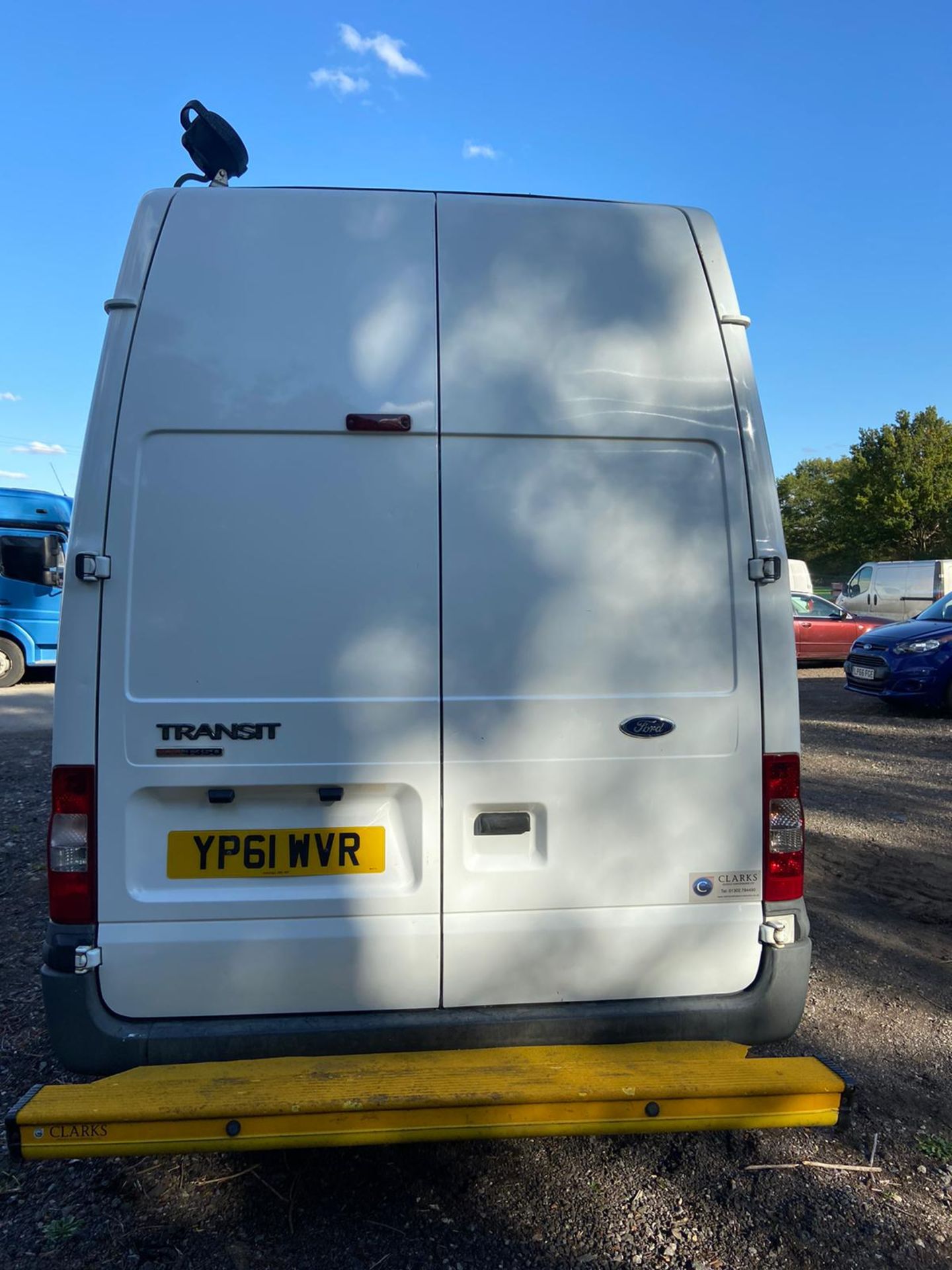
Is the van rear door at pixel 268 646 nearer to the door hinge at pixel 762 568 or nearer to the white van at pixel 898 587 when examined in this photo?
the door hinge at pixel 762 568

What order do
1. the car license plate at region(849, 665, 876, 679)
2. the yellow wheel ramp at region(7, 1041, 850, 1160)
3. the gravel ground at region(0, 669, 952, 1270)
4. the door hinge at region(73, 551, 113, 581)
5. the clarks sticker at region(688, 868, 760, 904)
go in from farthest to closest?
the car license plate at region(849, 665, 876, 679) < the clarks sticker at region(688, 868, 760, 904) < the gravel ground at region(0, 669, 952, 1270) < the door hinge at region(73, 551, 113, 581) < the yellow wheel ramp at region(7, 1041, 850, 1160)

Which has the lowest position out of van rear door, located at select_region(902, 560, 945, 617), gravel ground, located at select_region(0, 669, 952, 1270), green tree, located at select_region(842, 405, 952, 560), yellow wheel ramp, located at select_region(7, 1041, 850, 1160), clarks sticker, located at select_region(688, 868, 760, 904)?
gravel ground, located at select_region(0, 669, 952, 1270)

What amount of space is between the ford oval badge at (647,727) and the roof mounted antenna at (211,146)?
224 centimetres

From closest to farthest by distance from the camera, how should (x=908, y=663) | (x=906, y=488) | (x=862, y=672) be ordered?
(x=908, y=663), (x=862, y=672), (x=906, y=488)

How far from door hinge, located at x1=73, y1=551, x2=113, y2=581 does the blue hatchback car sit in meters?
11.0

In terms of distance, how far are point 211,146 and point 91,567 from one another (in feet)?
5.57

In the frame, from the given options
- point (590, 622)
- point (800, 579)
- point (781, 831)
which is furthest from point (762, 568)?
point (800, 579)

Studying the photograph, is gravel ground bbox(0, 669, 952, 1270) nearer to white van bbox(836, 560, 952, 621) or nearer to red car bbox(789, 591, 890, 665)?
red car bbox(789, 591, 890, 665)

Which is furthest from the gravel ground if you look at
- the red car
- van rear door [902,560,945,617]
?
van rear door [902,560,945,617]

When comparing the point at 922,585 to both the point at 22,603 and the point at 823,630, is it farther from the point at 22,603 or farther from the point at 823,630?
the point at 22,603

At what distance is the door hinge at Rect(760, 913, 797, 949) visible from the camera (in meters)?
2.58

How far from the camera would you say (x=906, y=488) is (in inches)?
1977

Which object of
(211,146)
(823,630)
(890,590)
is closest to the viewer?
(211,146)

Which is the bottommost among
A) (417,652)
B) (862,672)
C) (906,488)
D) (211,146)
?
(417,652)
